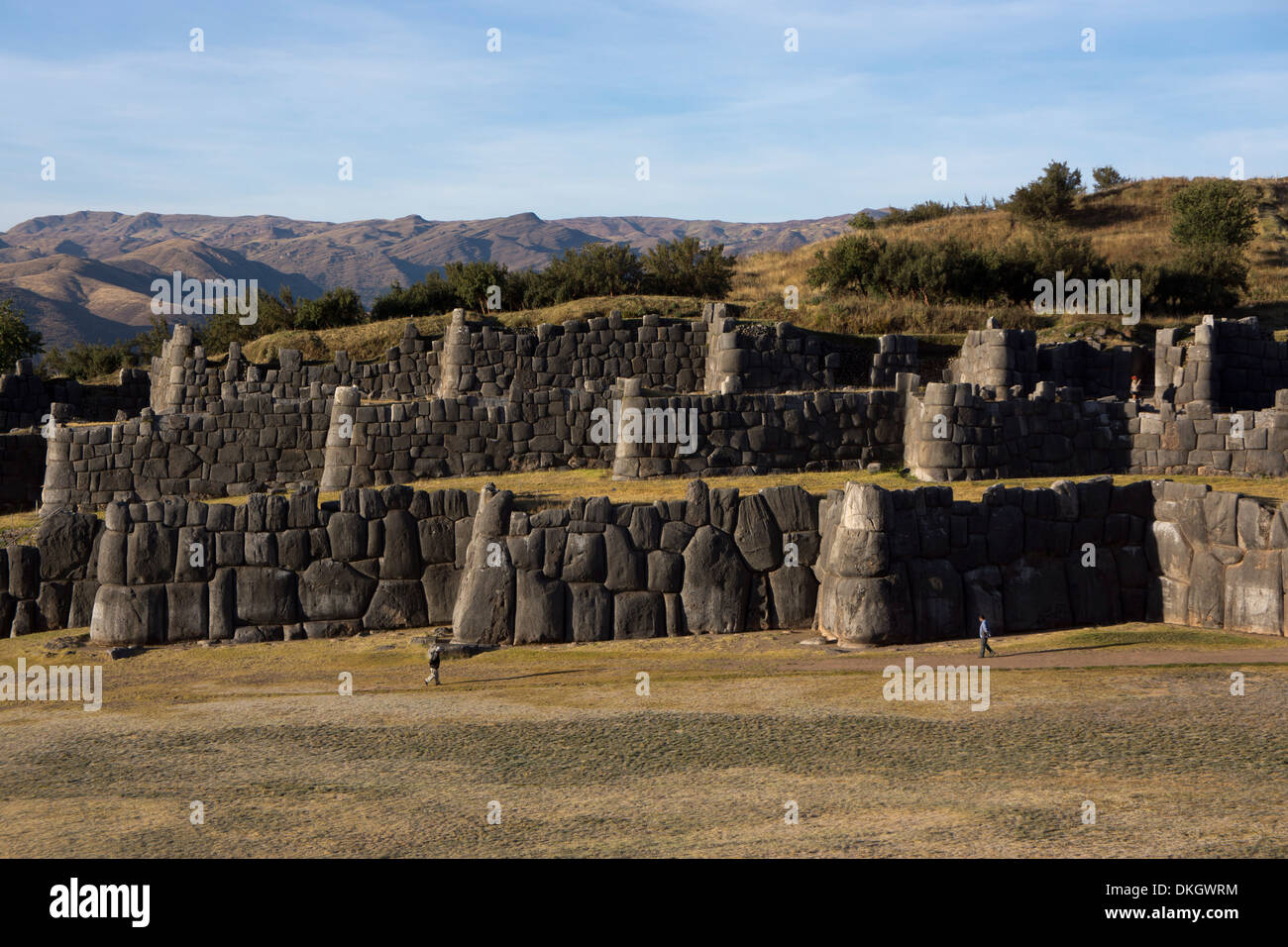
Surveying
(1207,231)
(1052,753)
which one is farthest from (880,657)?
(1207,231)

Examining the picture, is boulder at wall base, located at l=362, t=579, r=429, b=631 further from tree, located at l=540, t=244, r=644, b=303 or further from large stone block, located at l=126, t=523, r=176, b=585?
tree, located at l=540, t=244, r=644, b=303

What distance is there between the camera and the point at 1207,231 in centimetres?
5462

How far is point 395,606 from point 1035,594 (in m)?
8.99

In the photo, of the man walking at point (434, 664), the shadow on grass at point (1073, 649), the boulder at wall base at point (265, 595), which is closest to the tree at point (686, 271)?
the boulder at wall base at point (265, 595)

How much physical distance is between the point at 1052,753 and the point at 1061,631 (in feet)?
19.2

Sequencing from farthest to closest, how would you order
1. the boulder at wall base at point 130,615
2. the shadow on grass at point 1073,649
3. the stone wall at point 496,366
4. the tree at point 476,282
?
1. the tree at point 476,282
2. the stone wall at point 496,366
3. the boulder at wall base at point 130,615
4. the shadow on grass at point 1073,649

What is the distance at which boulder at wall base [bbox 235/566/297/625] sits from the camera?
1764 centimetres

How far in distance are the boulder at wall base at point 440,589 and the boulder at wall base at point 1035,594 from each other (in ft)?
25.4

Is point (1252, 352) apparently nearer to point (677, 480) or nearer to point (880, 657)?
point (677, 480)

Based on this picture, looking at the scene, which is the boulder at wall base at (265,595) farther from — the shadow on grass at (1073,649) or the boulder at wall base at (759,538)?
the shadow on grass at (1073,649)

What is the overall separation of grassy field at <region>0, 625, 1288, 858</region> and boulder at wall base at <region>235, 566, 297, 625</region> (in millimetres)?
1170

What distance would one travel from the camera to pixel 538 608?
16.8 m

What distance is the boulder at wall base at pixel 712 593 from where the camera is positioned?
16.9 metres

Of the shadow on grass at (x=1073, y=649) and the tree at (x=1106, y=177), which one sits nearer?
the shadow on grass at (x=1073, y=649)
